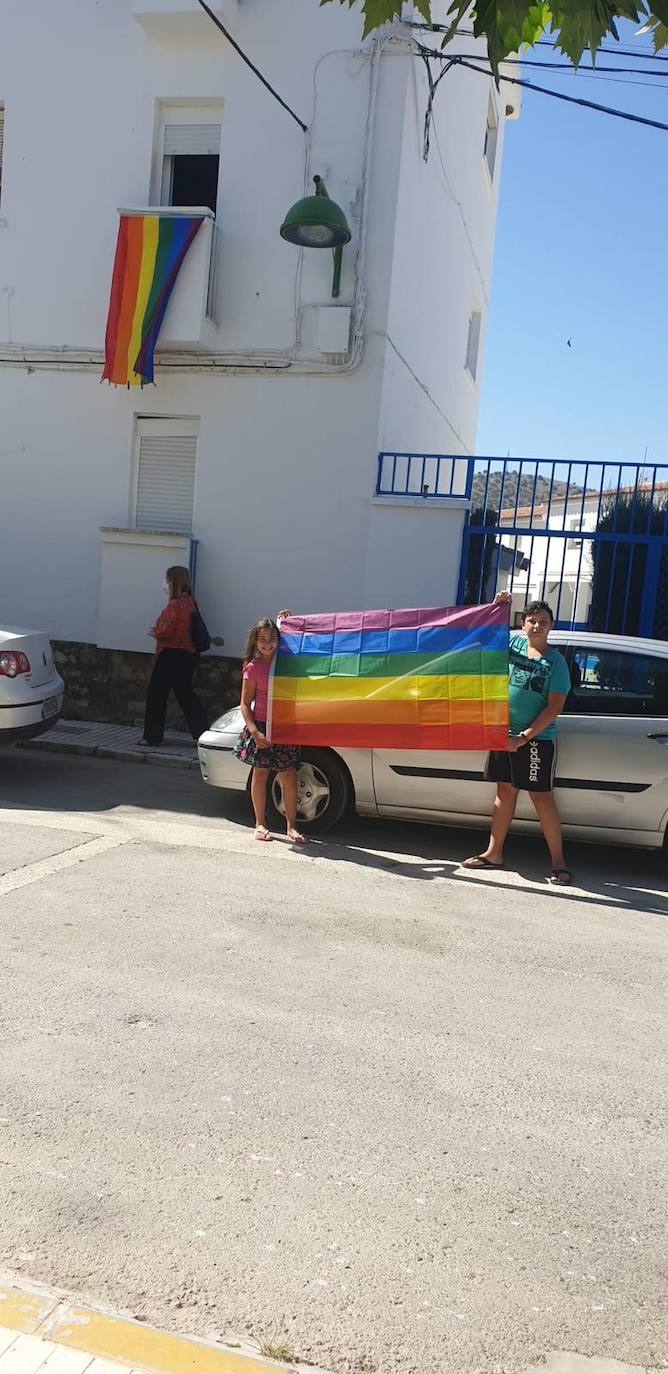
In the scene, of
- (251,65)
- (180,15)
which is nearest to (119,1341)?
(251,65)

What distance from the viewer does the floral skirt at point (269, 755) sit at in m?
7.02

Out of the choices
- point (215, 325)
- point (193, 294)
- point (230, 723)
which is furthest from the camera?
point (215, 325)

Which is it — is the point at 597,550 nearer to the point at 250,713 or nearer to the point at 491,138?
the point at 250,713

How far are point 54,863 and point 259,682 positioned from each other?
1.79m

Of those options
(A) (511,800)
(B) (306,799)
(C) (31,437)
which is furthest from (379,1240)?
(C) (31,437)

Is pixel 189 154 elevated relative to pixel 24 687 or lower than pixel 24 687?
elevated

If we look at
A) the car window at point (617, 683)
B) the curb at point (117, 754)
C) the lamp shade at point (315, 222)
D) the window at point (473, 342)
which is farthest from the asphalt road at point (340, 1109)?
the window at point (473, 342)

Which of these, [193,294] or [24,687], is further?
[193,294]

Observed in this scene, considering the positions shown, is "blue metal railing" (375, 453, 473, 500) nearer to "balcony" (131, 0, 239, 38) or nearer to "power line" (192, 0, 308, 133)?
"power line" (192, 0, 308, 133)

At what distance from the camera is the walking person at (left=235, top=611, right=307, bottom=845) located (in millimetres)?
6977

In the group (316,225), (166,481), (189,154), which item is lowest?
(166,481)

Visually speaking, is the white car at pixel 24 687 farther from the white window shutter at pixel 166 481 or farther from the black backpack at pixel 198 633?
→ the white window shutter at pixel 166 481

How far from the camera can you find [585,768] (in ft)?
21.6

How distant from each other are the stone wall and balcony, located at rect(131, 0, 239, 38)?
657cm
